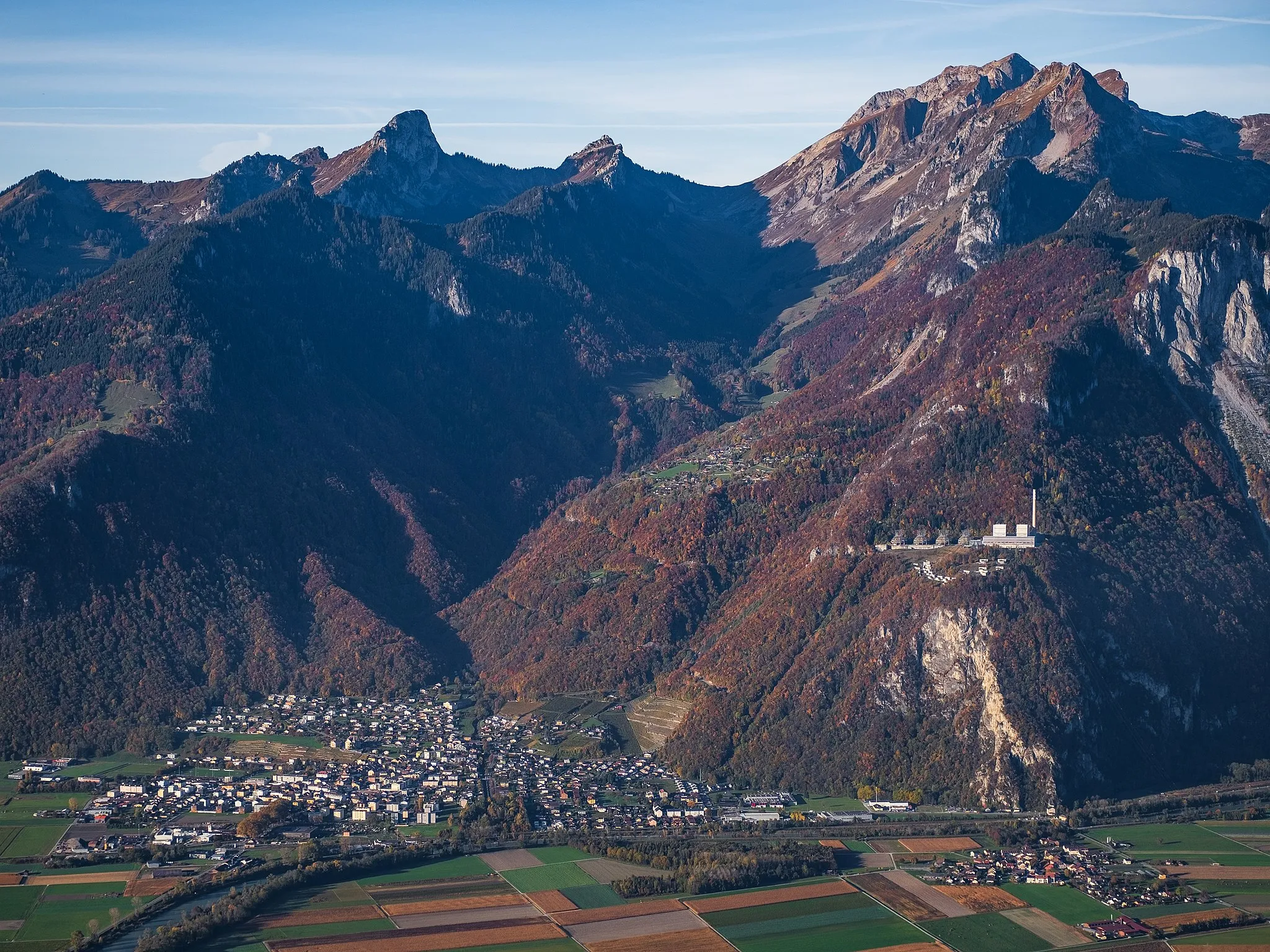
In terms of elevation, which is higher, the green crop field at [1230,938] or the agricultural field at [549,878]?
the green crop field at [1230,938]

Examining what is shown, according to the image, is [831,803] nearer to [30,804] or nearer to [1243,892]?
[1243,892]

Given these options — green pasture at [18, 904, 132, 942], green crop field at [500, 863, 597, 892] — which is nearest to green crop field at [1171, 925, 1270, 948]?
green crop field at [500, 863, 597, 892]

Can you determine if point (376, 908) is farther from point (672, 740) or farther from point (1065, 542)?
point (1065, 542)

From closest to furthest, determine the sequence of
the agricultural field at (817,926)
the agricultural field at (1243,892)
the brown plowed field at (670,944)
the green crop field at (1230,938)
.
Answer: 1. the green crop field at (1230,938)
2. the brown plowed field at (670,944)
3. the agricultural field at (817,926)
4. the agricultural field at (1243,892)

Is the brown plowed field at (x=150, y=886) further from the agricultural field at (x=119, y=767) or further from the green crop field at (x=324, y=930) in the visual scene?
the agricultural field at (x=119, y=767)

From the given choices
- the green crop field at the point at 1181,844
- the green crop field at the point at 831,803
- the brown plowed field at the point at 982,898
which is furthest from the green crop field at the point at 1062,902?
the green crop field at the point at 831,803

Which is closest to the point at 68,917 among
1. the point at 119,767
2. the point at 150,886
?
the point at 150,886

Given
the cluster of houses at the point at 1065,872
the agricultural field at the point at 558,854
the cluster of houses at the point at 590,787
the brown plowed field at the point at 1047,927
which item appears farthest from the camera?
the cluster of houses at the point at 590,787

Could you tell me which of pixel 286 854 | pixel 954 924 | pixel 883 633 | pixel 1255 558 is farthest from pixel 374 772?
pixel 1255 558
